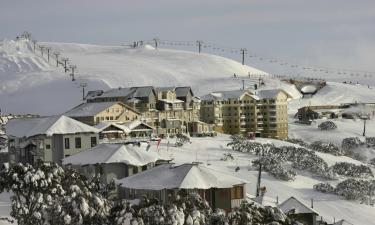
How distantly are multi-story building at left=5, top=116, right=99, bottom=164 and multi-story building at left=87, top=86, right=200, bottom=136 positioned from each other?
2701 centimetres

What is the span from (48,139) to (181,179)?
95.8ft

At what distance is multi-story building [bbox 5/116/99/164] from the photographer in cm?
5784

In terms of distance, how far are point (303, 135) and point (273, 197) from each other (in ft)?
170

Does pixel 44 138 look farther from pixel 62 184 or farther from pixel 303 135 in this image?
pixel 303 135

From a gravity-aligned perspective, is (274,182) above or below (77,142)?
below

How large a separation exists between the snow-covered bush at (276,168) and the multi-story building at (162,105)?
2523cm

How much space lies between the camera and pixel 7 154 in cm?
6181

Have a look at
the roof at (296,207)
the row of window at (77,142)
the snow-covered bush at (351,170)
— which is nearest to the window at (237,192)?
the roof at (296,207)

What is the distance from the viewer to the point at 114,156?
46.5 m

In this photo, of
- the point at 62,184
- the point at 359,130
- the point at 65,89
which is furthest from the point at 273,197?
the point at 65,89

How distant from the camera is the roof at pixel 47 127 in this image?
58.0 m

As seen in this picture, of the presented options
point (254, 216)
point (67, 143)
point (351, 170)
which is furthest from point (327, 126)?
point (254, 216)

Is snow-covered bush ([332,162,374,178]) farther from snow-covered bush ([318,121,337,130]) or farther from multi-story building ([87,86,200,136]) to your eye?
snow-covered bush ([318,121,337,130])

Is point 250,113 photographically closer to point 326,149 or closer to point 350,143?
point 350,143
